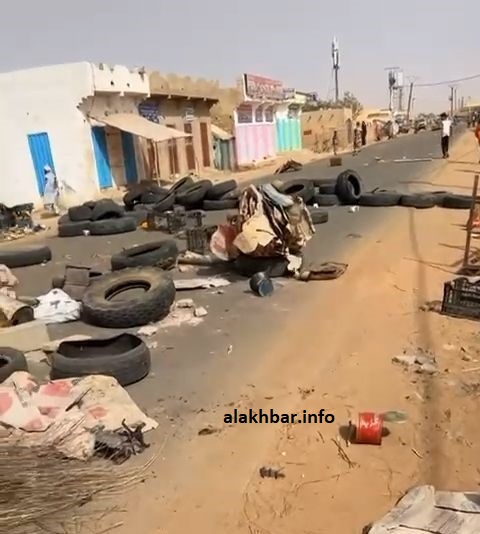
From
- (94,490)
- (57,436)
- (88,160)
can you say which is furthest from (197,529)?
(88,160)

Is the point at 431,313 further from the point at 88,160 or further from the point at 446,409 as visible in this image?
the point at 88,160

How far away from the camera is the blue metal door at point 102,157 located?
68.1 ft

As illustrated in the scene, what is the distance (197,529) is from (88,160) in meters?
18.4

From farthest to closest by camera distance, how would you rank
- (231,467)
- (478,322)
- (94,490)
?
(478,322)
(231,467)
(94,490)

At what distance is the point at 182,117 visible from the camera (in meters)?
29.0

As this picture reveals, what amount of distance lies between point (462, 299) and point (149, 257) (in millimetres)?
4970

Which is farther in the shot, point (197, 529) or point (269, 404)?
point (269, 404)

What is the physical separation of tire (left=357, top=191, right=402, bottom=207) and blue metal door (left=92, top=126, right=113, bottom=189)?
33.5ft

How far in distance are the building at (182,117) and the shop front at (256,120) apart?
3798 mm

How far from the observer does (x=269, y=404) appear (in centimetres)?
484

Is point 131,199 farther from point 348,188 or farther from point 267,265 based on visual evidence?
point 267,265

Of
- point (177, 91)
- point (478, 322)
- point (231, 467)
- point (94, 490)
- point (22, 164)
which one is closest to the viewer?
point (94, 490)

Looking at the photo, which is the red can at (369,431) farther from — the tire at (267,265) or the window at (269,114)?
the window at (269,114)

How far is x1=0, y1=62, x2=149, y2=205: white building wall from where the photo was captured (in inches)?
778
